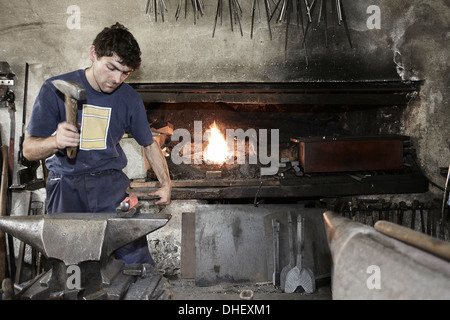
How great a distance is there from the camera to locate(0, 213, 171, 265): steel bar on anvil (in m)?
1.33

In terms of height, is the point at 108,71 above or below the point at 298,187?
above

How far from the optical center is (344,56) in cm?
311

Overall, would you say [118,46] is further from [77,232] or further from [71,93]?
[77,232]

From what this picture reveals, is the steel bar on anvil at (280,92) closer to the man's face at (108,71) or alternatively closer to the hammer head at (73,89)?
the man's face at (108,71)

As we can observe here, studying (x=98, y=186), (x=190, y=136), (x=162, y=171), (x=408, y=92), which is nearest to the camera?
(x=98, y=186)

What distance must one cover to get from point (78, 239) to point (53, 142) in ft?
2.01

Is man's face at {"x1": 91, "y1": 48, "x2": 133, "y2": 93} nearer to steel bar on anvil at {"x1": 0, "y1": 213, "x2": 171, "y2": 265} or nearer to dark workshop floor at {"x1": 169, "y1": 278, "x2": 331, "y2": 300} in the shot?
steel bar on anvil at {"x1": 0, "y1": 213, "x2": 171, "y2": 265}

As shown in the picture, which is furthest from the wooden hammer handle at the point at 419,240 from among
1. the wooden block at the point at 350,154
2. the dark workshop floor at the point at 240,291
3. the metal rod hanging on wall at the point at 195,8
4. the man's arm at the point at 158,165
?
the metal rod hanging on wall at the point at 195,8

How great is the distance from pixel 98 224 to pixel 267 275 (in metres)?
2.02

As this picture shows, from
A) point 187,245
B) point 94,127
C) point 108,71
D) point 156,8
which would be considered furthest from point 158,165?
point 156,8

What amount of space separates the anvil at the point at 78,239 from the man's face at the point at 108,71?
88 centimetres

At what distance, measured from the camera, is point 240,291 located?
9.41 feet
